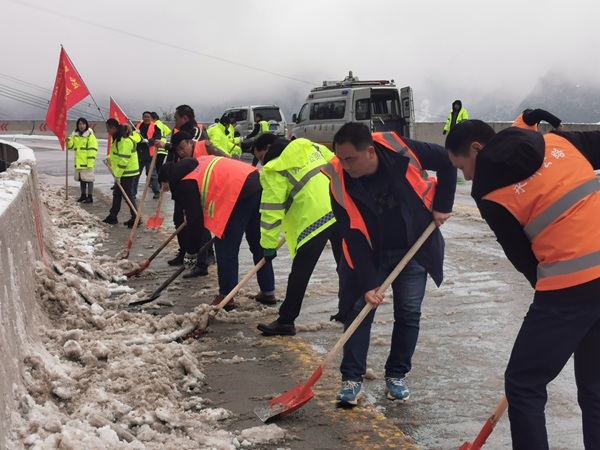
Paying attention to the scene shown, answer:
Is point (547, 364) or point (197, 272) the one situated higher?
point (547, 364)

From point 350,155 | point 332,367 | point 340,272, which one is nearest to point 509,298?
point 332,367

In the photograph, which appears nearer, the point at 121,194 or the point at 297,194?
the point at 297,194

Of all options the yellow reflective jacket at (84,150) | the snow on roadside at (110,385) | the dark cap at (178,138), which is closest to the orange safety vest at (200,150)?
the dark cap at (178,138)

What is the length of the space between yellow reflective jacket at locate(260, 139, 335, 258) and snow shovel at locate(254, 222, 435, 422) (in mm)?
1394

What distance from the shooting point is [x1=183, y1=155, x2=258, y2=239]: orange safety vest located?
5840mm

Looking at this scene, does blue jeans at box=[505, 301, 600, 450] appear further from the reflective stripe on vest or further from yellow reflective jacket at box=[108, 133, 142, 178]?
yellow reflective jacket at box=[108, 133, 142, 178]

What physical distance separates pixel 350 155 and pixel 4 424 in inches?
82.1

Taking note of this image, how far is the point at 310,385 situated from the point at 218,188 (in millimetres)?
2486

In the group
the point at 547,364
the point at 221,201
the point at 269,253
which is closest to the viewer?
the point at 547,364

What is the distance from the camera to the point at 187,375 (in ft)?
14.4

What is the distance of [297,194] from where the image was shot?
205 inches

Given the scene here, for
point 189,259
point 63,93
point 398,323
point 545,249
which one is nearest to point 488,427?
point 545,249

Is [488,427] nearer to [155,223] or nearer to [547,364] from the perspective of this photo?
[547,364]

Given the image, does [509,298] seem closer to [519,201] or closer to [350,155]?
[350,155]
